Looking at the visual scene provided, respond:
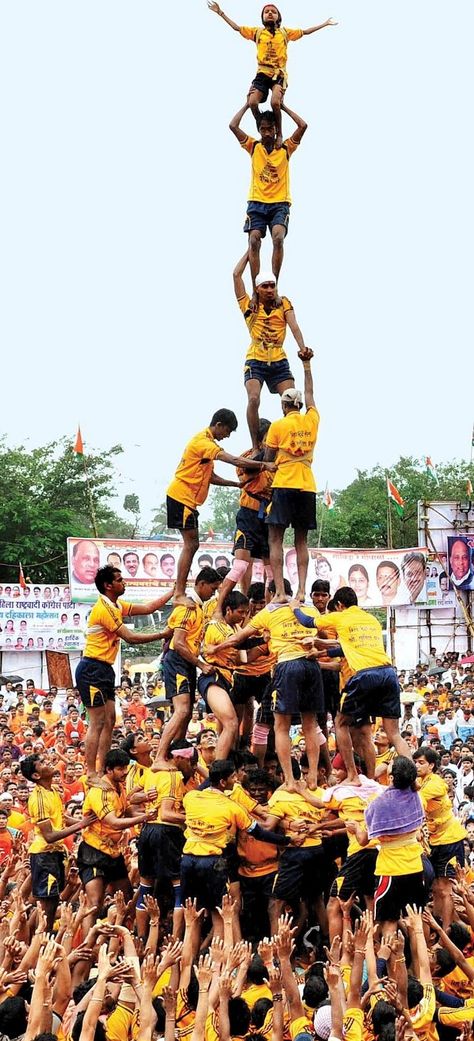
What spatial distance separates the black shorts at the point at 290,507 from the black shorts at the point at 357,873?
2931 millimetres

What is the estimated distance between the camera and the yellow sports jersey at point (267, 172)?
11.9 metres

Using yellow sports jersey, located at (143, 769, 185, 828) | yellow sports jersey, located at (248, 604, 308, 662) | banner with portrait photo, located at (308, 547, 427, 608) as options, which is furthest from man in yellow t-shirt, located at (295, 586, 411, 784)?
banner with portrait photo, located at (308, 547, 427, 608)

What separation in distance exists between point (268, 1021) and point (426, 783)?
307 cm

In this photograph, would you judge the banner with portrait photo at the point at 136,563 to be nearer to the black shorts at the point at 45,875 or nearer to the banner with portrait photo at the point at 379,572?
the banner with portrait photo at the point at 379,572

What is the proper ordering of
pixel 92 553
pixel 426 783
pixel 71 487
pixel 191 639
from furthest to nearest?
pixel 71 487, pixel 92 553, pixel 191 639, pixel 426 783

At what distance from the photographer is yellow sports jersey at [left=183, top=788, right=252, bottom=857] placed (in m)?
8.71

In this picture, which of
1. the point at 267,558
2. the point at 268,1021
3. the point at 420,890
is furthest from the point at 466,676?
the point at 268,1021

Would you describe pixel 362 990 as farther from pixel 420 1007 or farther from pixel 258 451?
pixel 258 451

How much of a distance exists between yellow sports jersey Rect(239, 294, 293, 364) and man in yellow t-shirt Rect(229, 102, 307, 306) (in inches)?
14.3

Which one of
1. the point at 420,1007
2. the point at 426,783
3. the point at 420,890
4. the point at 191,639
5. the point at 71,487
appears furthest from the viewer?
the point at 71,487

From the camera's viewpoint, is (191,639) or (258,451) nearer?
(191,639)

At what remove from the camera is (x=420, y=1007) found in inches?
260

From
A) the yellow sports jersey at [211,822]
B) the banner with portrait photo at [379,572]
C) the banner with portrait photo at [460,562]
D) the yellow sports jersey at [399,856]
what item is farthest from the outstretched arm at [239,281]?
the banner with portrait photo at [460,562]

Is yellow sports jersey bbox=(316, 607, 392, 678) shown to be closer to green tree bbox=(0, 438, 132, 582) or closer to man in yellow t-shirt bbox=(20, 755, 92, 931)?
man in yellow t-shirt bbox=(20, 755, 92, 931)
